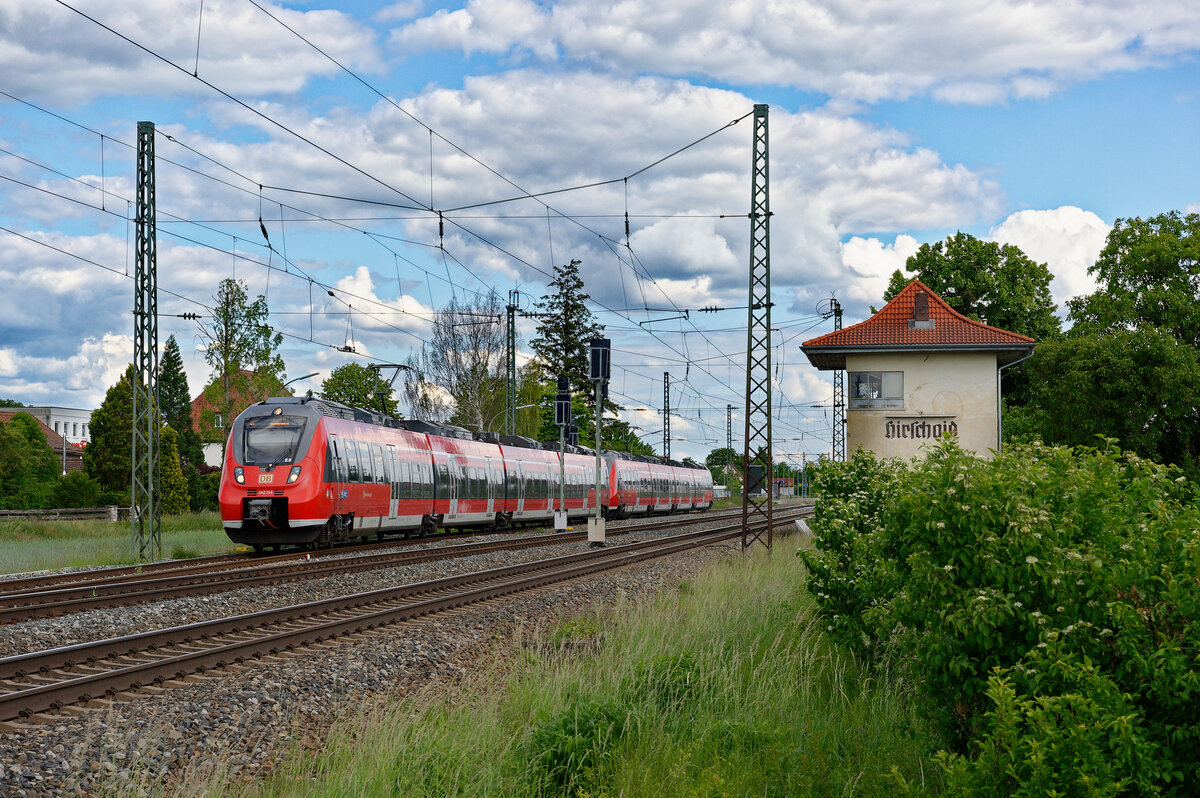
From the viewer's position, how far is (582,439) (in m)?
88.7

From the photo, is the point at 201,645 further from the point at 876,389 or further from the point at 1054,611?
the point at 876,389

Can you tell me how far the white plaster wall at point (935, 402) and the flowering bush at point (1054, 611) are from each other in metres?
31.0

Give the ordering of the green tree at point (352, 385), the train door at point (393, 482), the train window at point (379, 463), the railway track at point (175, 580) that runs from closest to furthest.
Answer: the railway track at point (175, 580) < the train window at point (379, 463) < the train door at point (393, 482) < the green tree at point (352, 385)

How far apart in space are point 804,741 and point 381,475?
22341 millimetres

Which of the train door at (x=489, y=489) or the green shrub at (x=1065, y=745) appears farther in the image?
the train door at (x=489, y=489)

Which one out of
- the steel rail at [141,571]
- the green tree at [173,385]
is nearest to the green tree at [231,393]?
the steel rail at [141,571]

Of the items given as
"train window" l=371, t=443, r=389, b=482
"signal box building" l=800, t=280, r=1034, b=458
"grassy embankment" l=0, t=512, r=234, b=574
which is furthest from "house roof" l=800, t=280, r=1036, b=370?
"grassy embankment" l=0, t=512, r=234, b=574

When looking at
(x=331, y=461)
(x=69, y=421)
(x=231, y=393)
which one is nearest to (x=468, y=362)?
(x=231, y=393)

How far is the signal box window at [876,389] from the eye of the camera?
1430 inches

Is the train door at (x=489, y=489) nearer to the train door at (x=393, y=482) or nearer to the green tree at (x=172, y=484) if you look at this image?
the train door at (x=393, y=482)

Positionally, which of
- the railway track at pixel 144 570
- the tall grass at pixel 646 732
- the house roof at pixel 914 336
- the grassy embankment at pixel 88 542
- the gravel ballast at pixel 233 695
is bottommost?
the grassy embankment at pixel 88 542

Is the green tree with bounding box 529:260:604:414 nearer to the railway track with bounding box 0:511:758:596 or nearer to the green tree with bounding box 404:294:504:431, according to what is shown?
the green tree with bounding box 404:294:504:431

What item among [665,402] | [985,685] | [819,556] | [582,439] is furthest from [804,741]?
[582,439]

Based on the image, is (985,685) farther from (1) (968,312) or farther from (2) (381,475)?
(1) (968,312)
